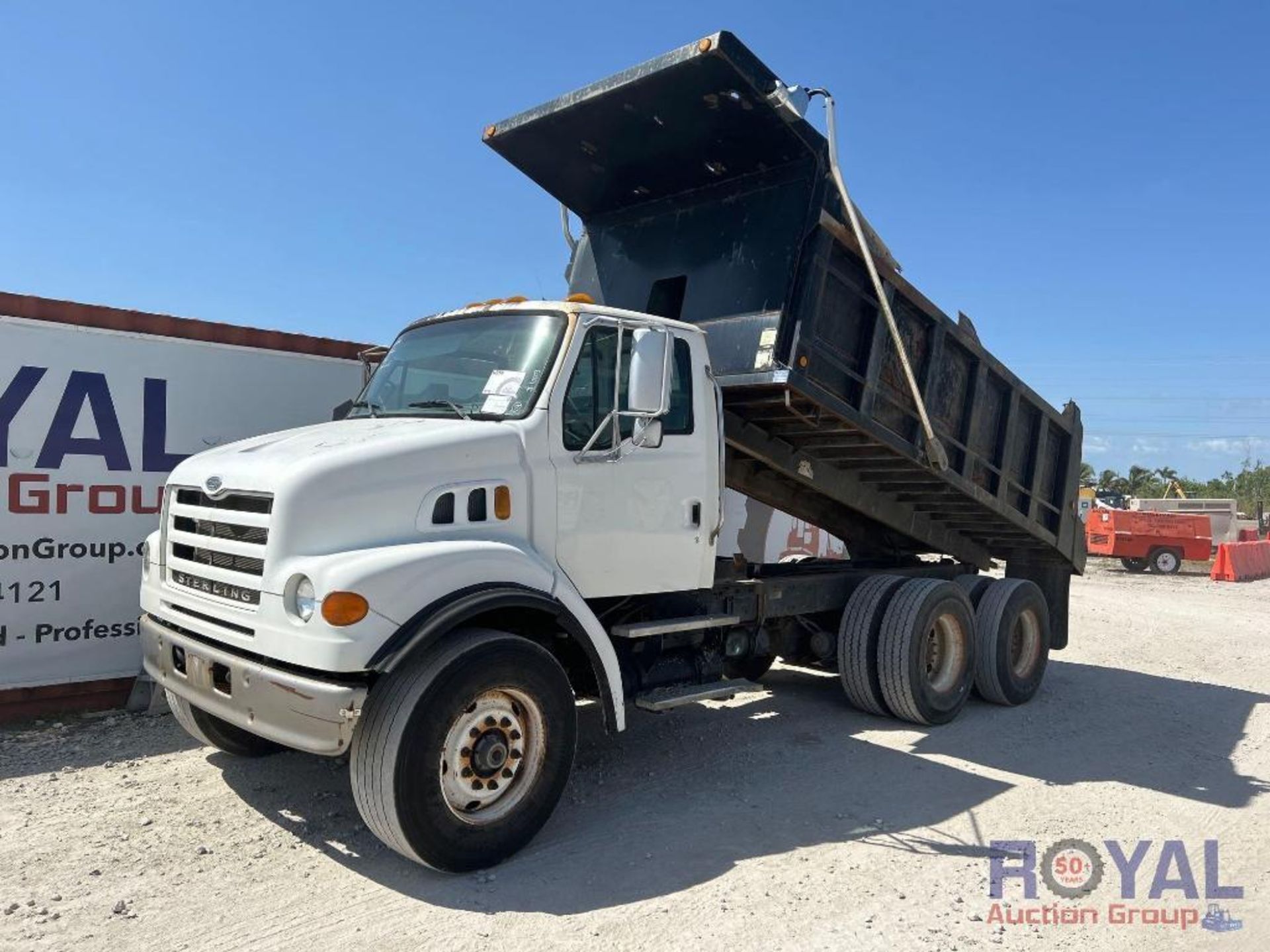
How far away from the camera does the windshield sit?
467 centimetres

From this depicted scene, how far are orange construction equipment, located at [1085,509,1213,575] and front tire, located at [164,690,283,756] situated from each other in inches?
914

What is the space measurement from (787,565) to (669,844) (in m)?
3.41

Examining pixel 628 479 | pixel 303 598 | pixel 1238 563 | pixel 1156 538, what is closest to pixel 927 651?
pixel 628 479

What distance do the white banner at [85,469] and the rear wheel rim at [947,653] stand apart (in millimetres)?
5832

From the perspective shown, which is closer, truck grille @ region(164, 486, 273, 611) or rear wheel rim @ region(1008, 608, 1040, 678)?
truck grille @ region(164, 486, 273, 611)

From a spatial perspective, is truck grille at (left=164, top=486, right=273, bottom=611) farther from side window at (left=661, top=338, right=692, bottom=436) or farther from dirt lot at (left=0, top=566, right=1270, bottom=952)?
side window at (left=661, top=338, right=692, bottom=436)

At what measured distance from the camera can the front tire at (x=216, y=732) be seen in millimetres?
5082

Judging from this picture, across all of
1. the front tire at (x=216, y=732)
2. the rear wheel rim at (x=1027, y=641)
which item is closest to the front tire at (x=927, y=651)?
the rear wheel rim at (x=1027, y=641)

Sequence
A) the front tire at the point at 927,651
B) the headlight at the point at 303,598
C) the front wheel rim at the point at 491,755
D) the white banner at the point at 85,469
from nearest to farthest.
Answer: the headlight at the point at 303,598, the front wheel rim at the point at 491,755, the white banner at the point at 85,469, the front tire at the point at 927,651

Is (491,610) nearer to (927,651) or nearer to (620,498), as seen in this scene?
(620,498)

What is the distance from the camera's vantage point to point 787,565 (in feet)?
24.7

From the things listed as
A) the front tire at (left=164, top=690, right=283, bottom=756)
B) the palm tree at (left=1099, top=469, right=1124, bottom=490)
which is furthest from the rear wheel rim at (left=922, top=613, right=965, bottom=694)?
the palm tree at (left=1099, top=469, right=1124, bottom=490)

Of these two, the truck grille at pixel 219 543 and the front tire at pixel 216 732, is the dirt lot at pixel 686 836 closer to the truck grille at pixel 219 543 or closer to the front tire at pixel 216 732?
the front tire at pixel 216 732

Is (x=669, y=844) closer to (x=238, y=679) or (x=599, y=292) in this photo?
(x=238, y=679)
